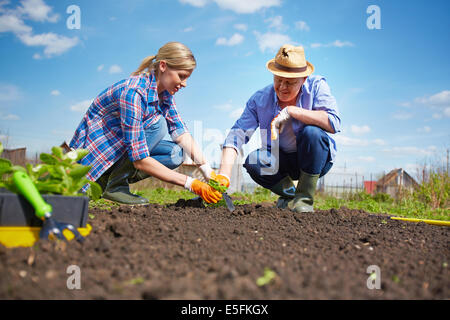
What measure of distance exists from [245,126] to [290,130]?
46 centimetres

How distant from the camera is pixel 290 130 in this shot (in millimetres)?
3455

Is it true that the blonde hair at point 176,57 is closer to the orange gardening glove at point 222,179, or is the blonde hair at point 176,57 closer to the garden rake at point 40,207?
the orange gardening glove at point 222,179

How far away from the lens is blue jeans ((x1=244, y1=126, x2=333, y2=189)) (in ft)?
10.3

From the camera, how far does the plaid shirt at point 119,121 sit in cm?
282

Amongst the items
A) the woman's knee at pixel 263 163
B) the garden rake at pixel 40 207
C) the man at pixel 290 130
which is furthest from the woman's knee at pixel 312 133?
the garden rake at pixel 40 207

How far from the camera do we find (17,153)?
812cm

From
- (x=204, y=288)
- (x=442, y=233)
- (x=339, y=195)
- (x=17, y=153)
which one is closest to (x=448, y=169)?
(x=339, y=195)

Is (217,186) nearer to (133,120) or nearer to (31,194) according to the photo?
(133,120)

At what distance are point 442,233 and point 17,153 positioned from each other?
8654 millimetres

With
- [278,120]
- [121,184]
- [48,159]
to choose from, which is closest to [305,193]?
[278,120]

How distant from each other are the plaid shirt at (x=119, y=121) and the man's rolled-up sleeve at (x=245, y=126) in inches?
27.5

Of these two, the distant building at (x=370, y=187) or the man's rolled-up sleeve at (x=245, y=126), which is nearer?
the man's rolled-up sleeve at (x=245, y=126)

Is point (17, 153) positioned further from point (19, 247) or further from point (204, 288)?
point (204, 288)
